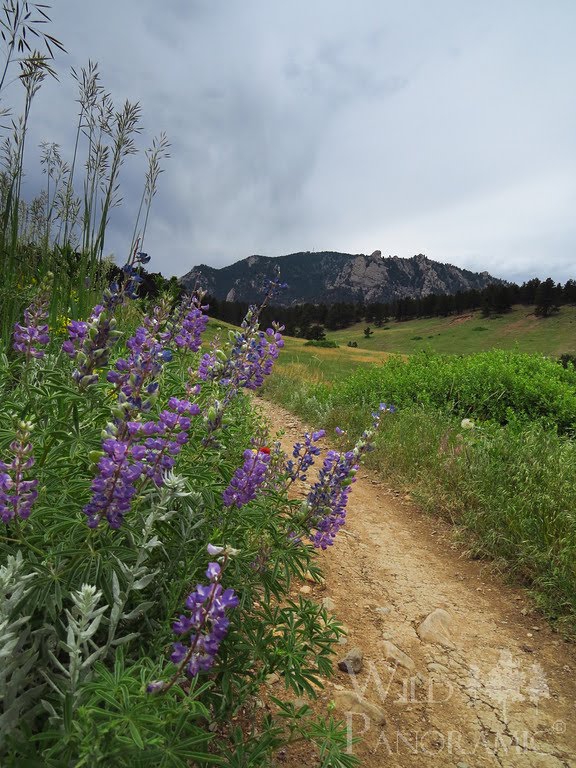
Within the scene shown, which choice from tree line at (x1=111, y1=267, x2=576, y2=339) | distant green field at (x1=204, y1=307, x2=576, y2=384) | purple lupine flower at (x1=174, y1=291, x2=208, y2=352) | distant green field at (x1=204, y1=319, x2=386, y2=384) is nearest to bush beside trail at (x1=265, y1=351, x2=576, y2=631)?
distant green field at (x1=204, y1=319, x2=386, y2=384)

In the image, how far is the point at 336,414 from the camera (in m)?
9.31

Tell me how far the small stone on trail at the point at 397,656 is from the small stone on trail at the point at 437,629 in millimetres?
272

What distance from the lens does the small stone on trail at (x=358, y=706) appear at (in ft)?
8.74

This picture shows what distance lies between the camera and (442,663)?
323 centimetres

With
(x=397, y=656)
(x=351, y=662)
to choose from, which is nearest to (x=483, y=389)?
(x=397, y=656)

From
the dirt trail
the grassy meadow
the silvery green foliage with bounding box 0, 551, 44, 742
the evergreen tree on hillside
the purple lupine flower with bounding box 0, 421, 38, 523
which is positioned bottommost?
the dirt trail

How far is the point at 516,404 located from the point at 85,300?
8.10 meters

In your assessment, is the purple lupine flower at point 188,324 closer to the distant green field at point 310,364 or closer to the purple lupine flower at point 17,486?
the purple lupine flower at point 17,486

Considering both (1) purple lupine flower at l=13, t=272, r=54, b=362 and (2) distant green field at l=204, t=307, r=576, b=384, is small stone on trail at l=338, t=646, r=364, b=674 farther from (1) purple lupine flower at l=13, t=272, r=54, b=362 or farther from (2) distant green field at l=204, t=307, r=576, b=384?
(2) distant green field at l=204, t=307, r=576, b=384

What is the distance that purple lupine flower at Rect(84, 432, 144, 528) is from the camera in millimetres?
1493

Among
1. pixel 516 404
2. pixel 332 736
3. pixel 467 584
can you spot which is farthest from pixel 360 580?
pixel 516 404

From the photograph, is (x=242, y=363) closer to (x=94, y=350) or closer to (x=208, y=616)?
(x=94, y=350)

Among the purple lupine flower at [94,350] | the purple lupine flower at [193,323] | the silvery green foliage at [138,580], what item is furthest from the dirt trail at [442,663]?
the purple lupine flower at [193,323]

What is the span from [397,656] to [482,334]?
6147 cm
